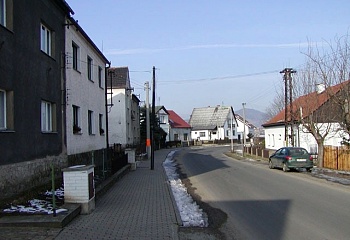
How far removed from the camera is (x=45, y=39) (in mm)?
13148

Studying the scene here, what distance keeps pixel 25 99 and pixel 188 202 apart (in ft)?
16.8

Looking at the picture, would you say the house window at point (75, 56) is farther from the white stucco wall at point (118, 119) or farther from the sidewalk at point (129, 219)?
the white stucco wall at point (118, 119)

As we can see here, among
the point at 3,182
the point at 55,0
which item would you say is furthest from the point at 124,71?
the point at 3,182

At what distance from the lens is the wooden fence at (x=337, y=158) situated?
21.6 metres

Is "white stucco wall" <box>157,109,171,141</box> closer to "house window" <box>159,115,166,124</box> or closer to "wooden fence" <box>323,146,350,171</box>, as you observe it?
"house window" <box>159,115,166,124</box>

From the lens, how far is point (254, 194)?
500 inches

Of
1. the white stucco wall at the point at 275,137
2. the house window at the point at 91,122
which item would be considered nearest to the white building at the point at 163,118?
the white stucco wall at the point at 275,137

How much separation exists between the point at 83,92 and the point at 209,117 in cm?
8759

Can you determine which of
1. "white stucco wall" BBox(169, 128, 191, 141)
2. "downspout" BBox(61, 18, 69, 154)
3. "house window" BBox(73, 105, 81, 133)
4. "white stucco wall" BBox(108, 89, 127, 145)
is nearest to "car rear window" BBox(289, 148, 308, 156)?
"house window" BBox(73, 105, 81, 133)

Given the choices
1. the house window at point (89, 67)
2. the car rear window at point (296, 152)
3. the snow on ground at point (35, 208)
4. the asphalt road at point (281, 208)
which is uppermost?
the house window at point (89, 67)

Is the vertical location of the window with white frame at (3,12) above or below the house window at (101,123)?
above

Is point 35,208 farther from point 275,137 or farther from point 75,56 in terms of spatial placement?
point 275,137

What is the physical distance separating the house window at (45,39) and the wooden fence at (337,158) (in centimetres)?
1620

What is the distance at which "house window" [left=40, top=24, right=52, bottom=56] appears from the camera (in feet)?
41.9
